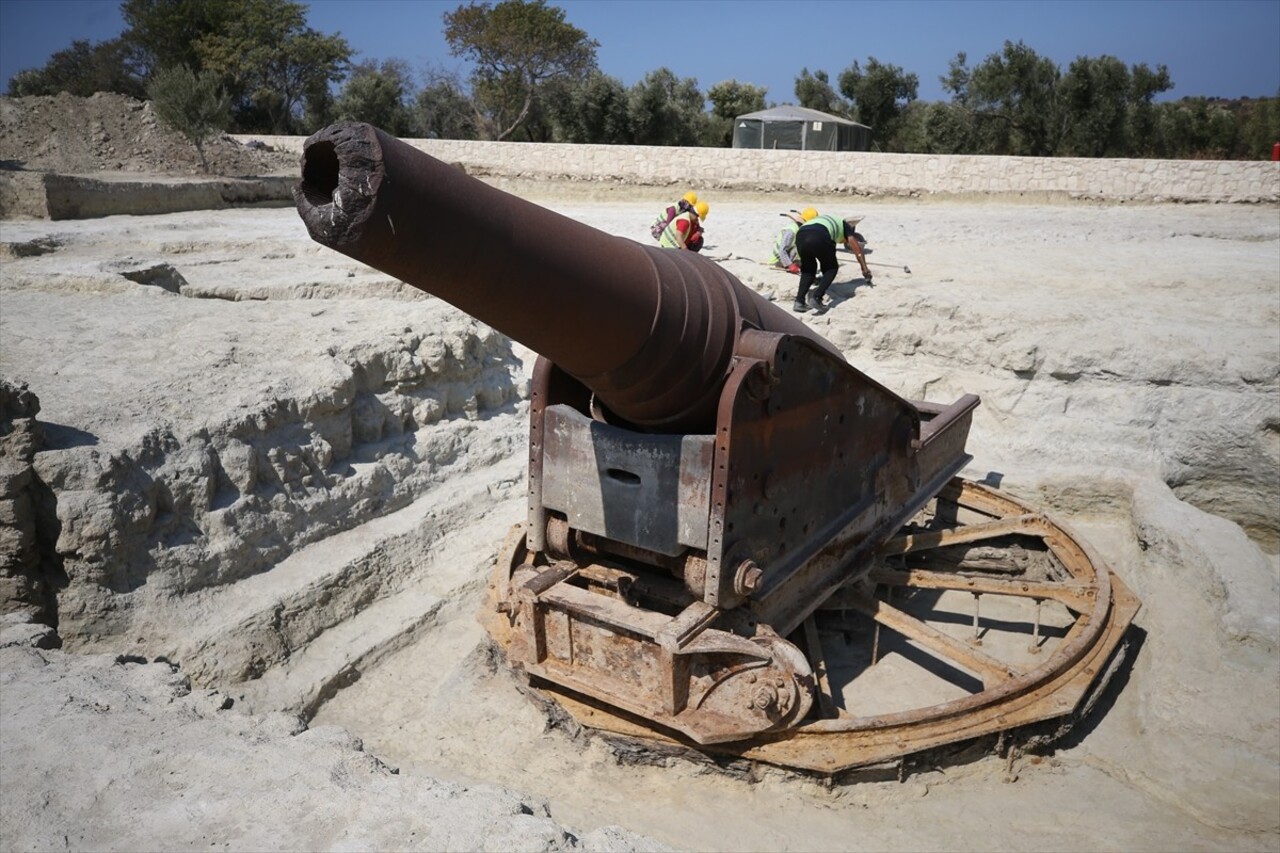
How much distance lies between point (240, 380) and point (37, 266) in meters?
4.85

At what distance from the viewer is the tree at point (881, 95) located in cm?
3744

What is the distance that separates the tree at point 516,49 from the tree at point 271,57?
5.22 m

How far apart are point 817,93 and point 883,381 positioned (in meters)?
38.1

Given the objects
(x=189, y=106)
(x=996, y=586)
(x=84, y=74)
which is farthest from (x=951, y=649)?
(x=84, y=74)

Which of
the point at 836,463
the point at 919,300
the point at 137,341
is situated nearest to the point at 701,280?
the point at 836,463

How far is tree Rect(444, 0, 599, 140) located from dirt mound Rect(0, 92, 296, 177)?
44.9 feet

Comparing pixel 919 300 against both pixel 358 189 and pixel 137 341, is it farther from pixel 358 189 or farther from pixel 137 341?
Result: pixel 358 189

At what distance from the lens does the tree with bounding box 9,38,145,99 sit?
39938mm

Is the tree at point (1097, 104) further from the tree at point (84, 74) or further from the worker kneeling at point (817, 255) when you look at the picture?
the tree at point (84, 74)

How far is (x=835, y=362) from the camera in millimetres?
4301

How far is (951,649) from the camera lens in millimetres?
4609

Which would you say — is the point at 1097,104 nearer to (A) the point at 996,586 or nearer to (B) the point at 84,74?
(A) the point at 996,586

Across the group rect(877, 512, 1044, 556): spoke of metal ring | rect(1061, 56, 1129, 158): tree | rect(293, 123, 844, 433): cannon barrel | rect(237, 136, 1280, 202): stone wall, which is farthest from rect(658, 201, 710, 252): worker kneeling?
rect(1061, 56, 1129, 158): tree

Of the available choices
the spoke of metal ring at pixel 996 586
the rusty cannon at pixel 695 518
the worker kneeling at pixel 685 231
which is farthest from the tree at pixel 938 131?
the rusty cannon at pixel 695 518
